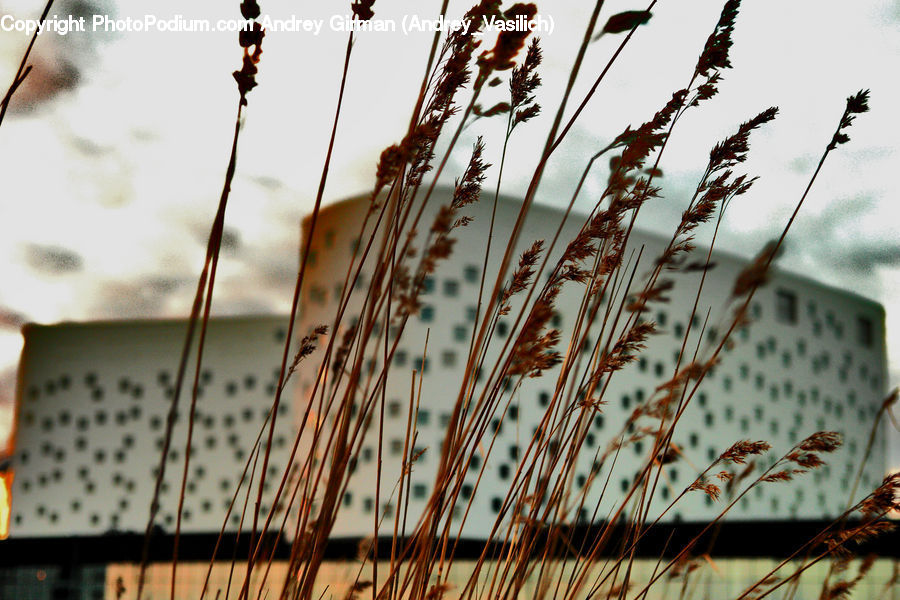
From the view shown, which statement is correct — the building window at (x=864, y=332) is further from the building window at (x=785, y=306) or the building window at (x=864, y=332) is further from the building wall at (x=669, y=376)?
the building window at (x=785, y=306)

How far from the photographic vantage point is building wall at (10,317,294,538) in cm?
3900

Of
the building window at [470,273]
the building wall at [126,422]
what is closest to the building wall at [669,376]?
the building window at [470,273]

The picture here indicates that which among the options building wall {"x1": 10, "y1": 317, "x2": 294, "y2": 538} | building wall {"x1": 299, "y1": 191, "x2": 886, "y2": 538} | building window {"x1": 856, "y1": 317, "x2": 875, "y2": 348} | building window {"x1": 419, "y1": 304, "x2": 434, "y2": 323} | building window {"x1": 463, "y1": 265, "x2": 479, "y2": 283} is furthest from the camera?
building wall {"x1": 10, "y1": 317, "x2": 294, "y2": 538}

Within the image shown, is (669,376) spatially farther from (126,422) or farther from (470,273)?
(126,422)

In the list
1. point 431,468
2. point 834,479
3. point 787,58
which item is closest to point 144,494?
point 431,468

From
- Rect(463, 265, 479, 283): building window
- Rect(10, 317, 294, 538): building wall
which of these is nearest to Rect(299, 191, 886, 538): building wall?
Rect(463, 265, 479, 283): building window

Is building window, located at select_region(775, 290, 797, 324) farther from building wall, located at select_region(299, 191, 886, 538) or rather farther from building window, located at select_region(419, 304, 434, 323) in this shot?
building window, located at select_region(419, 304, 434, 323)

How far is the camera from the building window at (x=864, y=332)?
38.5 metres

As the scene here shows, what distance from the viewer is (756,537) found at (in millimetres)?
7891

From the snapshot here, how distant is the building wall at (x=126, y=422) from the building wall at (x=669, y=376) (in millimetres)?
8626

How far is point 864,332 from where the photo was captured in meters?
39.0

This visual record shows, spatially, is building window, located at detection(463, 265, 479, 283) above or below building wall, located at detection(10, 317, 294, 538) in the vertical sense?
above

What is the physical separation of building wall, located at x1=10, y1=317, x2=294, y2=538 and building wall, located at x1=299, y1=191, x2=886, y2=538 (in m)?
8.63

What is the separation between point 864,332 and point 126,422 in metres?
37.1
